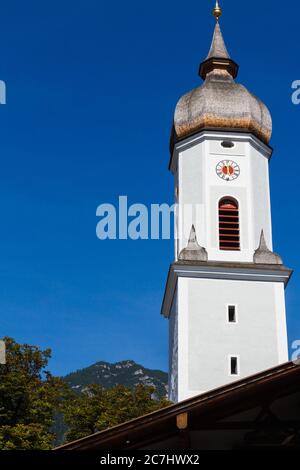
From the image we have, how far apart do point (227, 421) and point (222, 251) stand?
19.7 metres

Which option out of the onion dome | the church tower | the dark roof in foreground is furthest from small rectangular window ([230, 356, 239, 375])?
the dark roof in foreground

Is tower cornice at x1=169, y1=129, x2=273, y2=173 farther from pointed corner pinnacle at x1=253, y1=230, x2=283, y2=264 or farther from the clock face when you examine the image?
pointed corner pinnacle at x1=253, y1=230, x2=283, y2=264

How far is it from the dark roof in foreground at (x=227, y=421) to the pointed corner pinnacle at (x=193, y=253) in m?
18.8

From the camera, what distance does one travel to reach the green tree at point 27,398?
28.8 metres

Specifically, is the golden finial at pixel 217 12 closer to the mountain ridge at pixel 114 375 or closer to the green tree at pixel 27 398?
the green tree at pixel 27 398

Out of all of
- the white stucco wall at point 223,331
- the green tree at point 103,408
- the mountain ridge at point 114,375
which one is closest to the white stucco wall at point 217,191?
the white stucco wall at point 223,331

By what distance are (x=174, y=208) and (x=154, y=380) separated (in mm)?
123045

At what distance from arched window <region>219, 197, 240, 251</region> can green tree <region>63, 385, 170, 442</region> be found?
19.0ft

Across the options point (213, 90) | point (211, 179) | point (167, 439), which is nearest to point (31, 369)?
point (211, 179)

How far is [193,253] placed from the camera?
101 ft

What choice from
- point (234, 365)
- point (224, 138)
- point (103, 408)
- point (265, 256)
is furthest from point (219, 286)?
point (103, 408)

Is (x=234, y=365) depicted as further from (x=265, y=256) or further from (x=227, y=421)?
(x=227, y=421)
